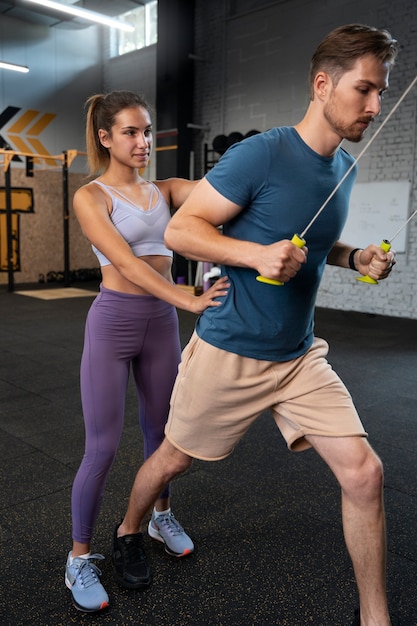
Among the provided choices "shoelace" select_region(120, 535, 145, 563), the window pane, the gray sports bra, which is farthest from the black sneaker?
the window pane

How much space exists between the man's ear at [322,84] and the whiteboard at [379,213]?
575 cm

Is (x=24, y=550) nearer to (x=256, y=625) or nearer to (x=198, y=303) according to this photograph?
(x=256, y=625)

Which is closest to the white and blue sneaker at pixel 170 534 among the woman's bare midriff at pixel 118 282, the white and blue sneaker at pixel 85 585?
the white and blue sneaker at pixel 85 585

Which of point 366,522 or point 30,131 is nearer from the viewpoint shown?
point 366,522

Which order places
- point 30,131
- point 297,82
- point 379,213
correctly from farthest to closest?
point 30,131
point 297,82
point 379,213

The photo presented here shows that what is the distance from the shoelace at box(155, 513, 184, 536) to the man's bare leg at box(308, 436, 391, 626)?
704 millimetres

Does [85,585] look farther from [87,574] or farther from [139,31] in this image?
[139,31]

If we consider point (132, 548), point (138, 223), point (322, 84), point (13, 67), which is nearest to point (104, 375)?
point (138, 223)

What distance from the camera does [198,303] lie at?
56.1 inches

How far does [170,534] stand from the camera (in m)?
1.83

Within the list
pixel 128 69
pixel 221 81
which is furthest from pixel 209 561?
pixel 128 69

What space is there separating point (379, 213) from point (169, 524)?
6.04m

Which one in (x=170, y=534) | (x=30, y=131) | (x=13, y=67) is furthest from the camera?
(x=30, y=131)

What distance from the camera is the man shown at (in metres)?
1.26
